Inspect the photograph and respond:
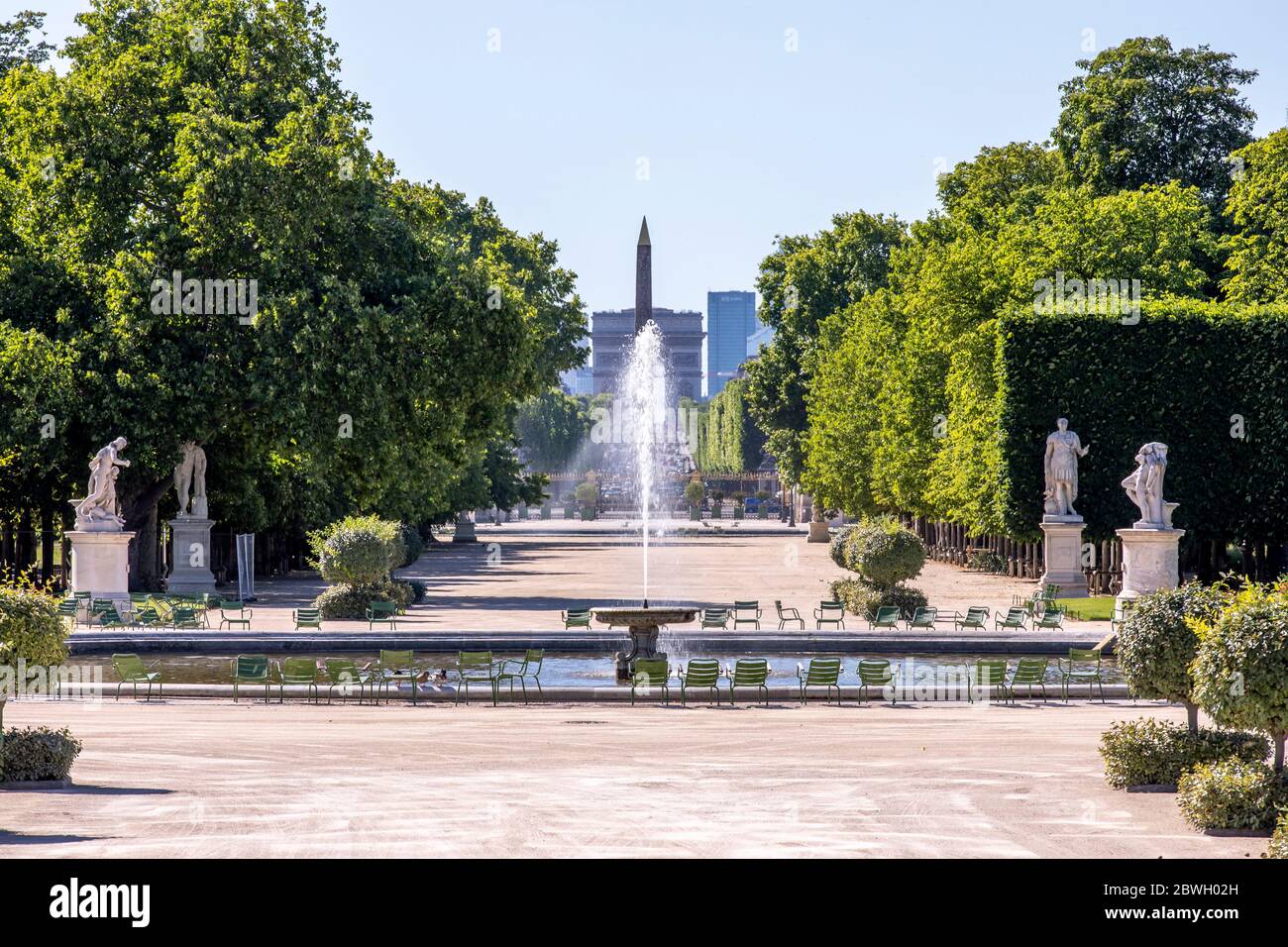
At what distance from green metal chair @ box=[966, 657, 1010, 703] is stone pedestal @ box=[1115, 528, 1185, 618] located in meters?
13.1

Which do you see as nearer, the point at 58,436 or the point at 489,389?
the point at 58,436

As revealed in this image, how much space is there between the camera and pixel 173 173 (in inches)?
1506

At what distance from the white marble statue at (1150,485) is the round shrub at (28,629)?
26242mm

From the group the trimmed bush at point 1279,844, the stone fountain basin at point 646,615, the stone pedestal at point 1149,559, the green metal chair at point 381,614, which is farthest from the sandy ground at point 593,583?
the trimmed bush at point 1279,844

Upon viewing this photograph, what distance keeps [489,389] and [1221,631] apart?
94.6 ft

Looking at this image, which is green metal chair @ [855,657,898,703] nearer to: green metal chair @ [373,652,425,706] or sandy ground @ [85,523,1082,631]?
green metal chair @ [373,652,425,706]

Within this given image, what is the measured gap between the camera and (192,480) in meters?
42.6

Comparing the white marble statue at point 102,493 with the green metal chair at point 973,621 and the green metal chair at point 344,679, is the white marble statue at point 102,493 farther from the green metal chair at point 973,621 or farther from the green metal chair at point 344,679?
the green metal chair at point 973,621

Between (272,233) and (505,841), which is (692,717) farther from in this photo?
(272,233)

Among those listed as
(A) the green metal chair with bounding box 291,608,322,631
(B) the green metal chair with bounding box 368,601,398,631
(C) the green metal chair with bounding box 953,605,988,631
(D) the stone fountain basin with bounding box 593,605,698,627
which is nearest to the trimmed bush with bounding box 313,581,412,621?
(B) the green metal chair with bounding box 368,601,398,631

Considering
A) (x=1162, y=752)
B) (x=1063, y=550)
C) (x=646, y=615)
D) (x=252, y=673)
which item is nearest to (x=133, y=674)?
(x=252, y=673)

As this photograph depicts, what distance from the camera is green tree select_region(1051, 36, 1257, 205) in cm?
6031

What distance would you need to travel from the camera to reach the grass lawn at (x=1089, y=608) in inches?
1410
